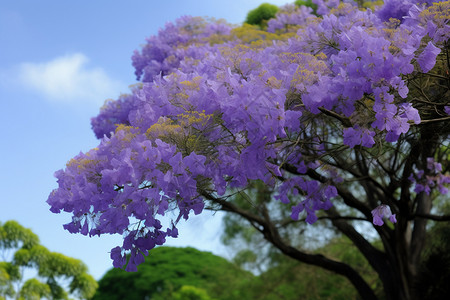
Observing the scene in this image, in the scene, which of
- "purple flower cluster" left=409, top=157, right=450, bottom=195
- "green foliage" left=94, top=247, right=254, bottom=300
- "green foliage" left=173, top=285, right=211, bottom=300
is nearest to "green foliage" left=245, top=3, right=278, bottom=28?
"purple flower cluster" left=409, top=157, right=450, bottom=195

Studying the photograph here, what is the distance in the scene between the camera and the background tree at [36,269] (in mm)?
14484

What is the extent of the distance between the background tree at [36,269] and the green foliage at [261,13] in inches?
358

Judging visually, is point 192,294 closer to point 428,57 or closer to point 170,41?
point 170,41

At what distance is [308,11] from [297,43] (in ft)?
14.2

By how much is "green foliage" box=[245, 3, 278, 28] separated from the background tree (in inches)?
358

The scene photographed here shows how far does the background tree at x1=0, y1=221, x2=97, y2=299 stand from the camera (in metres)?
14.5

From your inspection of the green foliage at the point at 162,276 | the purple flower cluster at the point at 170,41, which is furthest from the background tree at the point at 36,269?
the purple flower cluster at the point at 170,41

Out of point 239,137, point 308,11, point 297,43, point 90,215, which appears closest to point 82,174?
point 90,215

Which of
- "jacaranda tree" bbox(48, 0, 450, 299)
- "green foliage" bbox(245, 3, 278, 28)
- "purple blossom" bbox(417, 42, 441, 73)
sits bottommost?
"jacaranda tree" bbox(48, 0, 450, 299)

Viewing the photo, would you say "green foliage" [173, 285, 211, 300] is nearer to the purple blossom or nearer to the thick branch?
the thick branch

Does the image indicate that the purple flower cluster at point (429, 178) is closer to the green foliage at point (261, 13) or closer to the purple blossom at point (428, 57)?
the purple blossom at point (428, 57)

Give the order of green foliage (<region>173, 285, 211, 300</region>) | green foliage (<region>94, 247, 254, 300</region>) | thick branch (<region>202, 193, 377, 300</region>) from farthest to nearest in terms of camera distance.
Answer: green foliage (<region>94, 247, 254, 300</region>)
green foliage (<region>173, 285, 211, 300</region>)
thick branch (<region>202, 193, 377, 300</region>)

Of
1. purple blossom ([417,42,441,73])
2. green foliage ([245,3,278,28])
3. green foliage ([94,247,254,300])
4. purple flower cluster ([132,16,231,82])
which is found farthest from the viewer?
green foliage ([94,247,254,300])

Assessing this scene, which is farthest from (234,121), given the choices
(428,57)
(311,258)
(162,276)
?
(162,276)
